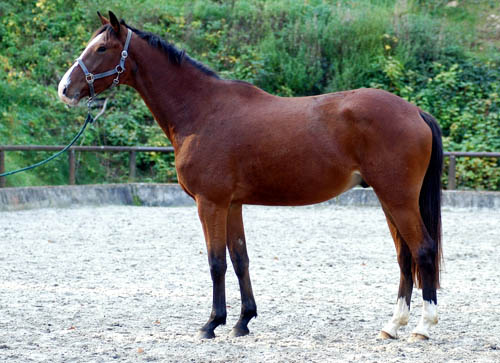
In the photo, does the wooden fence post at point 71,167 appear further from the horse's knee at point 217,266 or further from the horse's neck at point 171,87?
the horse's knee at point 217,266

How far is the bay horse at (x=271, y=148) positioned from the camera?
394cm

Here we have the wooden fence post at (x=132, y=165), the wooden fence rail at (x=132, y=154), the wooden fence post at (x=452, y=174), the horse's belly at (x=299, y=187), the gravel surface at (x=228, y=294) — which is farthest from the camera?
the wooden fence post at (x=132, y=165)

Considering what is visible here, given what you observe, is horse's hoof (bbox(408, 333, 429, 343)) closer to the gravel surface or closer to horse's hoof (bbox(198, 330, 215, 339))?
the gravel surface

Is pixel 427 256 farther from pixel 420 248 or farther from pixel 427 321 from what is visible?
pixel 427 321

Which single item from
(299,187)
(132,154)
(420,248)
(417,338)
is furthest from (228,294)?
(132,154)

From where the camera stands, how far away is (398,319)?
13.5 ft

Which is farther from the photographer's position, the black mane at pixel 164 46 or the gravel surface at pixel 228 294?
the black mane at pixel 164 46

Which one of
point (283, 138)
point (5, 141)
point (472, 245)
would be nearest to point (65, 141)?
point (5, 141)

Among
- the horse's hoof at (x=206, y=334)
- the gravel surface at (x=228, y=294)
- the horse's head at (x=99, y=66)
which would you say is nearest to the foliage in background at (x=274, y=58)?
the gravel surface at (x=228, y=294)

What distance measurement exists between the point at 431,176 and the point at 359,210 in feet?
→ 23.8

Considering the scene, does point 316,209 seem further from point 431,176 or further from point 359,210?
point 431,176

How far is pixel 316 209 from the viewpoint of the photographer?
1146 cm

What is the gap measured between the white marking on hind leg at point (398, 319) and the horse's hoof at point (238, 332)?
2.89ft

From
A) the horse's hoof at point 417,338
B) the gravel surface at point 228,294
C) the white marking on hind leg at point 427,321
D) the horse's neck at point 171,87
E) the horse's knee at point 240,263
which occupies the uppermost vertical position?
the horse's neck at point 171,87
